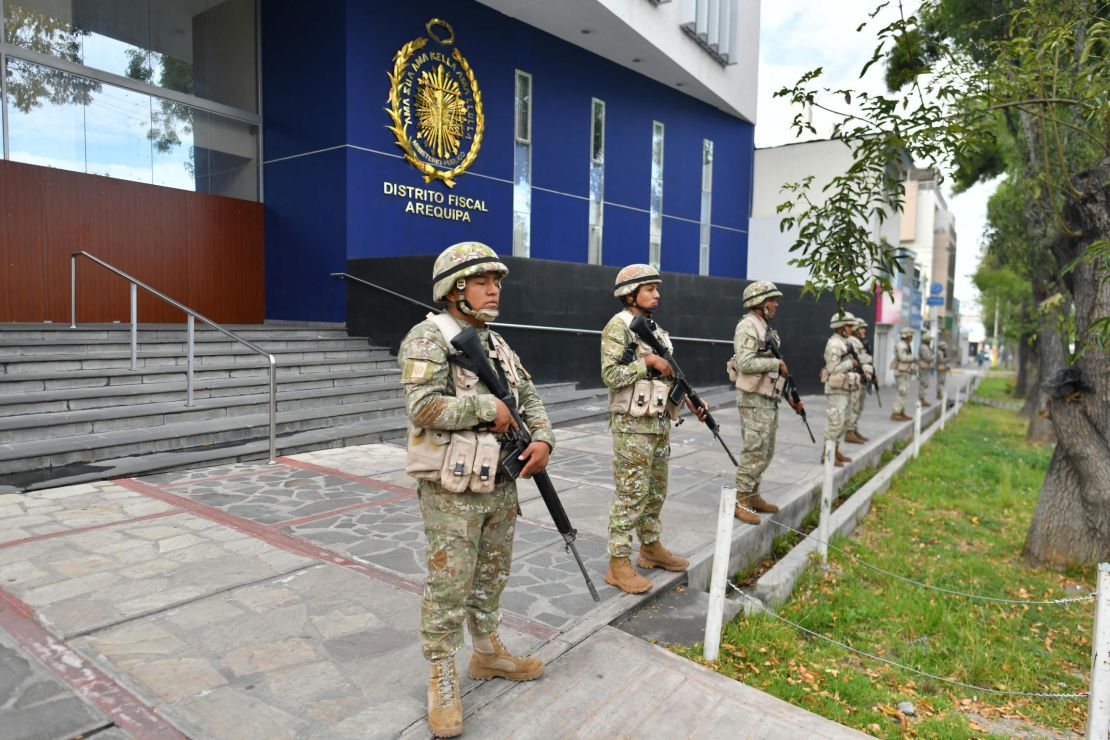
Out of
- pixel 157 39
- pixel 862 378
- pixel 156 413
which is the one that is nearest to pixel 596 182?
pixel 862 378

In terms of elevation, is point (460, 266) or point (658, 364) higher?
point (460, 266)

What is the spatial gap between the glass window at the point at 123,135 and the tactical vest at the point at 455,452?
11.1 meters

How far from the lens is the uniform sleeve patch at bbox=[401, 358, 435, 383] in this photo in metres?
2.74

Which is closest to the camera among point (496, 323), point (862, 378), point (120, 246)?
point (862, 378)

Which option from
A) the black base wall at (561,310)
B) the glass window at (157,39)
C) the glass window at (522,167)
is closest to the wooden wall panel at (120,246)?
the glass window at (157,39)

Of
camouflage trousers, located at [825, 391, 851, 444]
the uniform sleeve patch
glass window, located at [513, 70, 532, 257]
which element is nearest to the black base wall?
glass window, located at [513, 70, 532, 257]

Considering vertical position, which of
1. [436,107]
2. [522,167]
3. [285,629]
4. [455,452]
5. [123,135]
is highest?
[436,107]

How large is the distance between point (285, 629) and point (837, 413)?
776 centimetres

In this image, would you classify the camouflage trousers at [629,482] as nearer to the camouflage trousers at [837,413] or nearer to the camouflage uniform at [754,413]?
the camouflage uniform at [754,413]

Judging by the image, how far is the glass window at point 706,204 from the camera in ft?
68.6

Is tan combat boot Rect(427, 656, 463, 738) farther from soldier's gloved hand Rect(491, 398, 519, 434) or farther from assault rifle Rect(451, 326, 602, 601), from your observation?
soldier's gloved hand Rect(491, 398, 519, 434)

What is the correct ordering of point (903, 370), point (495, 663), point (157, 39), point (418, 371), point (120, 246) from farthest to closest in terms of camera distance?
point (903, 370), point (157, 39), point (120, 246), point (495, 663), point (418, 371)

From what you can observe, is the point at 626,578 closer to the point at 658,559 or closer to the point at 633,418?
the point at 658,559

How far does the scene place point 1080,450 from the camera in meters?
6.15
